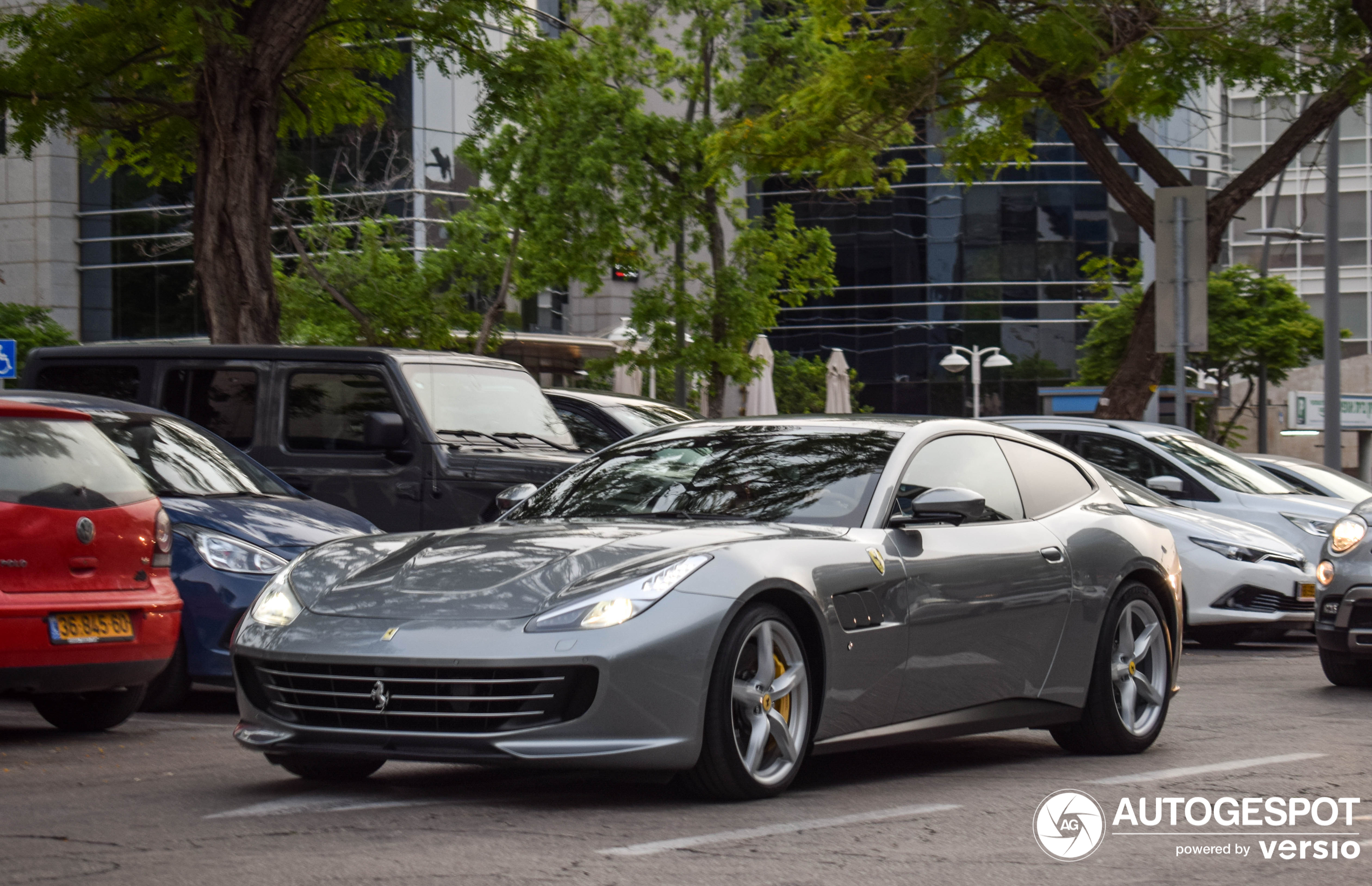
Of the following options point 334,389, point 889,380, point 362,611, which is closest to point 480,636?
point 362,611

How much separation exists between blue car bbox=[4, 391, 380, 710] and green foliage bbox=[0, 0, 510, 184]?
21.0 feet

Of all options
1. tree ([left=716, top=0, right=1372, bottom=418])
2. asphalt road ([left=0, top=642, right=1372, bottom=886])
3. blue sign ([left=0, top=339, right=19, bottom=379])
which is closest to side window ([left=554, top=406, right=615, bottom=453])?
tree ([left=716, top=0, right=1372, bottom=418])

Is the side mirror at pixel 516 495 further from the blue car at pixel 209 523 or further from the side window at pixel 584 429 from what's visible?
the side window at pixel 584 429

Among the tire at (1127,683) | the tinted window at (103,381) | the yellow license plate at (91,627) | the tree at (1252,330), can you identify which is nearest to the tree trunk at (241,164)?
the tinted window at (103,381)

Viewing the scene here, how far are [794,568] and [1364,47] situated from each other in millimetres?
15151

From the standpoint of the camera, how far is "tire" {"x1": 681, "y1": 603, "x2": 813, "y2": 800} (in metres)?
6.02

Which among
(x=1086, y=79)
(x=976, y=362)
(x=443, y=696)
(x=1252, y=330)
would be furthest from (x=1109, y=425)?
(x=976, y=362)

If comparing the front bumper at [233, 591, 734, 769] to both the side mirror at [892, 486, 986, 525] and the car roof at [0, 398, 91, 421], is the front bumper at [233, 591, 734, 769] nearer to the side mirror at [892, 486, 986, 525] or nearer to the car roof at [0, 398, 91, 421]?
the side mirror at [892, 486, 986, 525]

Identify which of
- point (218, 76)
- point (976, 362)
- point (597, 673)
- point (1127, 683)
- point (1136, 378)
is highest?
point (218, 76)

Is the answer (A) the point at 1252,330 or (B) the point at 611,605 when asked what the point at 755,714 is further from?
(A) the point at 1252,330

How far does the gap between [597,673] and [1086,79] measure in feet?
→ 47.6

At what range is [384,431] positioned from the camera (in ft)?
39.5

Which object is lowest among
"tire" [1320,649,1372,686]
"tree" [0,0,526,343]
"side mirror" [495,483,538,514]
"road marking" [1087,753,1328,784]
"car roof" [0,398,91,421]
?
"tire" [1320,649,1372,686]

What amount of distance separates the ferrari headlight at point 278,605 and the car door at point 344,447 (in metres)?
5.47
